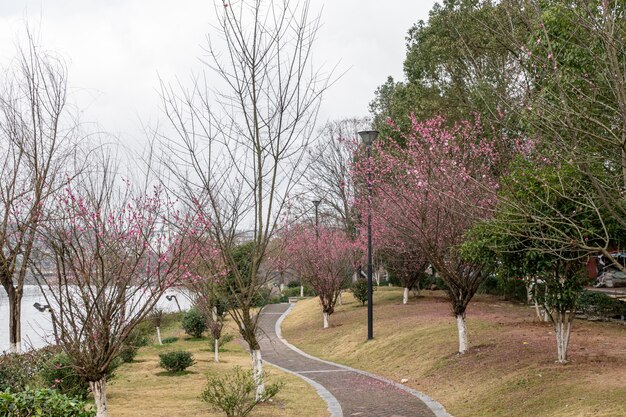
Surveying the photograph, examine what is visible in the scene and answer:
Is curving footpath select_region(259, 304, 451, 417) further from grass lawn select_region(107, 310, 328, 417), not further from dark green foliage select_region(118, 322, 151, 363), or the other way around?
dark green foliage select_region(118, 322, 151, 363)

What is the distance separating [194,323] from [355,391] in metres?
14.6

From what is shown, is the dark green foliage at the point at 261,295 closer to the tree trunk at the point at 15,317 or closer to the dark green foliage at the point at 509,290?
the tree trunk at the point at 15,317

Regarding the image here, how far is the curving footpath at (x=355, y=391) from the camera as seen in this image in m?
11.8

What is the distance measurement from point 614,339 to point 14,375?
41.7ft

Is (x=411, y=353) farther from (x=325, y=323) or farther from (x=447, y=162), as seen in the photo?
(x=325, y=323)

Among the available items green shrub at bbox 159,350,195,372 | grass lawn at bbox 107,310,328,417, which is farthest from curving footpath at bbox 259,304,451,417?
green shrub at bbox 159,350,195,372

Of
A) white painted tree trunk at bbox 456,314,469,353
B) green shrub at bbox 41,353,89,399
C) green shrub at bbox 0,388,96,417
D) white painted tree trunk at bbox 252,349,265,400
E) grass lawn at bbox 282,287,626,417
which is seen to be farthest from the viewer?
white painted tree trunk at bbox 456,314,469,353

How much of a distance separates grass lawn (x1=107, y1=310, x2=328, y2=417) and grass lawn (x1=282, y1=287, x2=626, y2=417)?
2.59 m

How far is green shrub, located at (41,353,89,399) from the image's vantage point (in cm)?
1244

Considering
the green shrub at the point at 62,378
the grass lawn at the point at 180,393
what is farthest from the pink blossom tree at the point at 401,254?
the green shrub at the point at 62,378

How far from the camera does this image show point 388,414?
1148cm

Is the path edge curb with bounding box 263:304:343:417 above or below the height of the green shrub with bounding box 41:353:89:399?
below

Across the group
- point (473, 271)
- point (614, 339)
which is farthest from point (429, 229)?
point (614, 339)

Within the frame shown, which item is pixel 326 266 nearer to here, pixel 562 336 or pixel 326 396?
pixel 326 396
